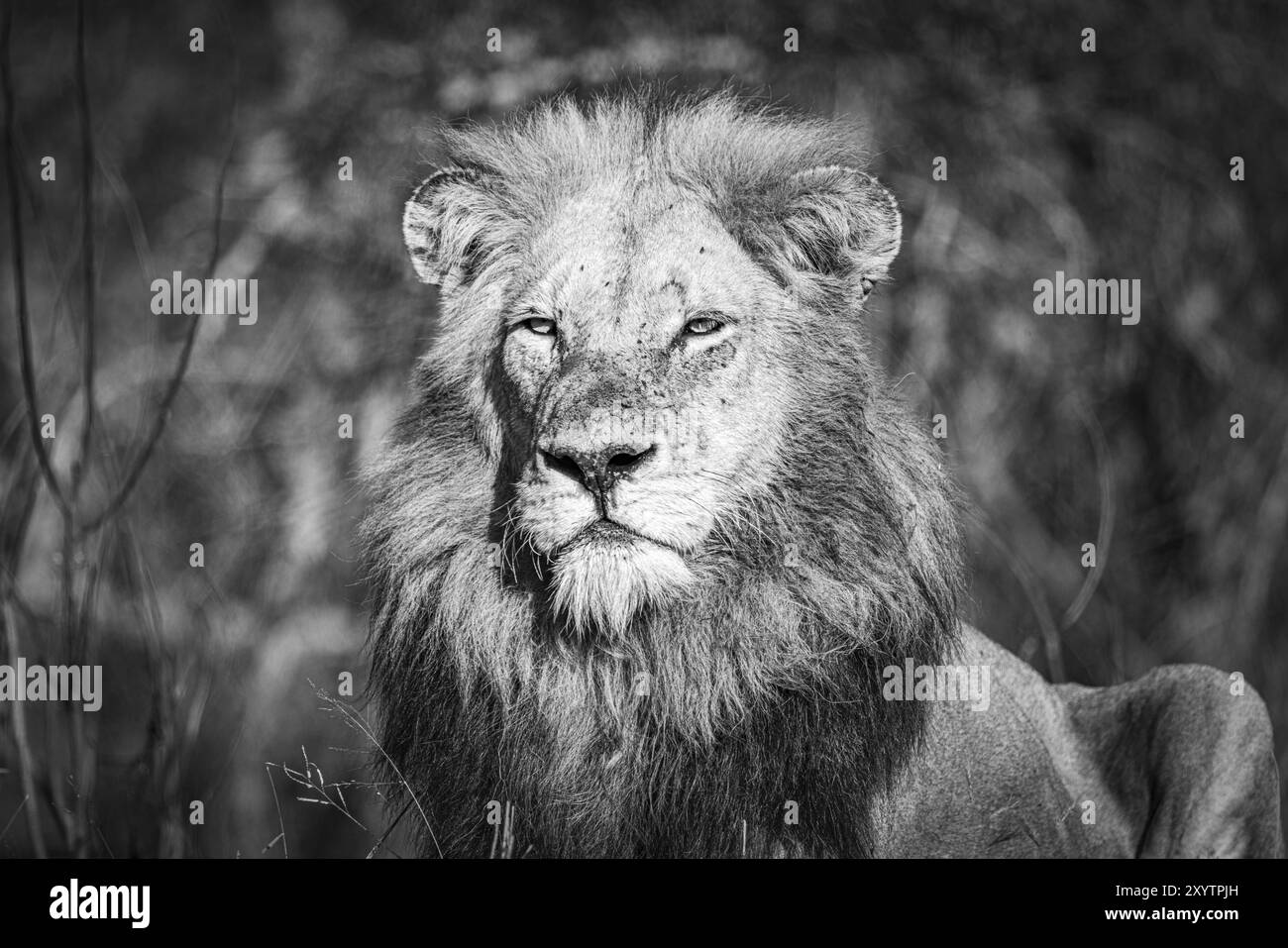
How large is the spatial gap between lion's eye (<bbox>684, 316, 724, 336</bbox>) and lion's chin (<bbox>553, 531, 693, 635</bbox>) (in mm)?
575

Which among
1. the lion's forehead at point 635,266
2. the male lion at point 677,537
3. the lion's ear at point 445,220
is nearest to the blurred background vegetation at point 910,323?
the lion's ear at point 445,220

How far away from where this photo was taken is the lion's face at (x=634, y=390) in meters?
3.54

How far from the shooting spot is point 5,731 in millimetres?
4199

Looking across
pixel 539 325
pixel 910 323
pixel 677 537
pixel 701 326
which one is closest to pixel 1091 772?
pixel 677 537

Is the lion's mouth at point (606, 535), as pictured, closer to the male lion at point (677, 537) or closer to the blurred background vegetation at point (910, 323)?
the male lion at point (677, 537)

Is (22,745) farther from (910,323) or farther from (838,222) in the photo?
(910,323)

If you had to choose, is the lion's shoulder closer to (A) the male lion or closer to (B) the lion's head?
(A) the male lion

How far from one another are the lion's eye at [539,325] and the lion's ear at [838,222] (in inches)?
26.1

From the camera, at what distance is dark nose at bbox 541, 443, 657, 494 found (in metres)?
3.48

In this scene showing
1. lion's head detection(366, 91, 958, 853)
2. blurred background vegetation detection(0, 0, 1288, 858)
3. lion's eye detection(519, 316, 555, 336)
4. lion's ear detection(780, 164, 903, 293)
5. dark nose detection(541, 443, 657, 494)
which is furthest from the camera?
blurred background vegetation detection(0, 0, 1288, 858)

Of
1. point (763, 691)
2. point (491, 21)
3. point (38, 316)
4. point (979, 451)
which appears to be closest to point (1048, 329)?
point (979, 451)

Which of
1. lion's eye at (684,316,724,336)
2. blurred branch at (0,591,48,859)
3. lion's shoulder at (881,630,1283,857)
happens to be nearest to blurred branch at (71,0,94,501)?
blurred branch at (0,591,48,859)

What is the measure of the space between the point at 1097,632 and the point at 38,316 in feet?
24.2
